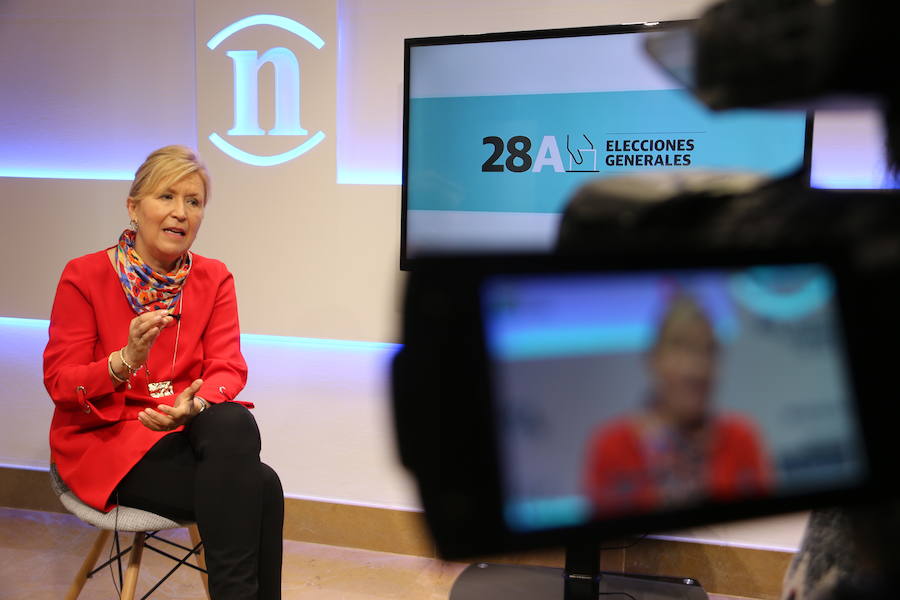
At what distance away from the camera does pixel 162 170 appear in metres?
1.98

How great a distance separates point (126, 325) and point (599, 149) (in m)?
1.47

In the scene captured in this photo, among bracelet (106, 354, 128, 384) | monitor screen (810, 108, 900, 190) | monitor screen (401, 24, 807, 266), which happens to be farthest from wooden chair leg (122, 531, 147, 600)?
monitor screen (810, 108, 900, 190)

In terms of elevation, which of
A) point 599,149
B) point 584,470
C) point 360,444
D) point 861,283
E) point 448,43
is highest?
point 448,43

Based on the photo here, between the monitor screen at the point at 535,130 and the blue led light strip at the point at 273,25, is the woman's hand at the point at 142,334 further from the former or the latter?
the blue led light strip at the point at 273,25

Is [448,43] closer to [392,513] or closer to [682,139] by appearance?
[682,139]

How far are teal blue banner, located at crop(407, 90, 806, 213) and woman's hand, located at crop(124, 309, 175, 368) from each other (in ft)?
3.29

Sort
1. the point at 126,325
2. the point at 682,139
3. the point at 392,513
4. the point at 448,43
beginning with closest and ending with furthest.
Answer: the point at 126,325
the point at 682,139
the point at 448,43
the point at 392,513

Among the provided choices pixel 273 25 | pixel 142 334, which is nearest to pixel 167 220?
pixel 142 334

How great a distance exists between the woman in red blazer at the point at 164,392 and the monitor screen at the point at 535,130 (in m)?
0.74

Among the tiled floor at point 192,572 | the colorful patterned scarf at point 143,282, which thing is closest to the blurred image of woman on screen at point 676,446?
the colorful patterned scarf at point 143,282

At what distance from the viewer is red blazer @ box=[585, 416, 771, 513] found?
0.42 m

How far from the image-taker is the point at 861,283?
42cm

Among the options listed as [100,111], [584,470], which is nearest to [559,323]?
[584,470]

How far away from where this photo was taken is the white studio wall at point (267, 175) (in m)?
2.60
